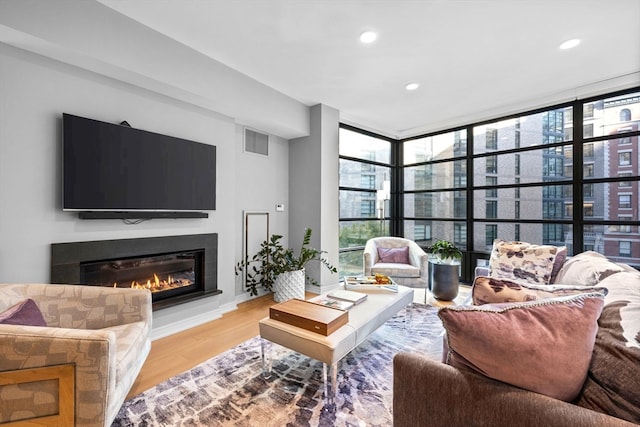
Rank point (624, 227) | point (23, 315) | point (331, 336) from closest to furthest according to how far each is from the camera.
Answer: point (23, 315)
point (331, 336)
point (624, 227)

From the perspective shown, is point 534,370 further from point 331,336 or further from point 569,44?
point 569,44

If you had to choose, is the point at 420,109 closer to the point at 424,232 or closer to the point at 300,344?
the point at 424,232

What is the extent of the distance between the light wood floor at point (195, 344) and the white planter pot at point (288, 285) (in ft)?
0.84

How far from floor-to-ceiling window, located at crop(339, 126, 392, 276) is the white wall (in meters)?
2.22

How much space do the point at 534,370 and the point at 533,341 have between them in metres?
0.09

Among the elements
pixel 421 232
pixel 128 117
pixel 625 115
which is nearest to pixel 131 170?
pixel 128 117

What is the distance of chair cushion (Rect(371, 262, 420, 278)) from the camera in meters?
3.70

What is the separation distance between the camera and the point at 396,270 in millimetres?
3732

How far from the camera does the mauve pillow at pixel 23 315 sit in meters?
1.40

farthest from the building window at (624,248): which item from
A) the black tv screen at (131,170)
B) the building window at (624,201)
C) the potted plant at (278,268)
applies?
the black tv screen at (131,170)

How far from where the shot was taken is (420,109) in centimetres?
428

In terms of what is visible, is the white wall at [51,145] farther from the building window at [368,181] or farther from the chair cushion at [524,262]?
the chair cushion at [524,262]

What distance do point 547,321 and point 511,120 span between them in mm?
4369

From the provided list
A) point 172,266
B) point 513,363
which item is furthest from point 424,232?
point 513,363
